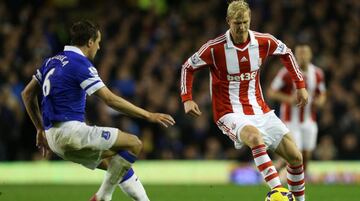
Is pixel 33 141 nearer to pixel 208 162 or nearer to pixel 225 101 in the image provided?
pixel 208 162

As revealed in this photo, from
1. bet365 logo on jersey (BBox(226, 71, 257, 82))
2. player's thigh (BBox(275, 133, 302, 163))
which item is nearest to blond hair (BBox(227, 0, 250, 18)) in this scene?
bet365 logo on jersey (BBox(226, 71, 257, 82))

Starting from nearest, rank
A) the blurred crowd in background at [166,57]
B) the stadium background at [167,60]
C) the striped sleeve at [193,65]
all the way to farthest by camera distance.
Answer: the striped sleeve at [193,65] < the stadium background at [167,60] < the blurred crowd in background at [166,57]

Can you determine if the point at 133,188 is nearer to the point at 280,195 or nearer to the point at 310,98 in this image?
the point at 280,195

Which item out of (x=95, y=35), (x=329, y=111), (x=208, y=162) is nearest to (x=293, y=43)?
(x=329, y=111)

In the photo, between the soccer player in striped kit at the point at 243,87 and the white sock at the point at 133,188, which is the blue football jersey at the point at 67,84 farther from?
the soccer player in striped kit at the point at 243,87

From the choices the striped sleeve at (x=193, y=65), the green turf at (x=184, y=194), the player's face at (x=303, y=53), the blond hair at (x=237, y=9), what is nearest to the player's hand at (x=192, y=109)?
the striped sleeve at (x=193, y=65)

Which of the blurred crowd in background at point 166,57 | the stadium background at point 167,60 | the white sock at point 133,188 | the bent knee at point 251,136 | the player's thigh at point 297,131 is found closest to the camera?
the white sock at point 133,188

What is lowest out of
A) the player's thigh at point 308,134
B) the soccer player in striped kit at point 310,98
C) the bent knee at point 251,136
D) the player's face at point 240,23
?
the player's thigh at point 308,134

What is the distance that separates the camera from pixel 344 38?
19391 mm

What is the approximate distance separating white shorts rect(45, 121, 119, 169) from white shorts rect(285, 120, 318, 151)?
5.93 meters

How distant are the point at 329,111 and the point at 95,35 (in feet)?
33.6

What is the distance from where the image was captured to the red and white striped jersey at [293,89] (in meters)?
13.0

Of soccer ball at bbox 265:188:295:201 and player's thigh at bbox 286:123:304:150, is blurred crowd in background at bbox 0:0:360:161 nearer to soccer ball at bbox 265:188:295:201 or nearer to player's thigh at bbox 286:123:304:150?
player's thigh at bbox 286:123:304:150

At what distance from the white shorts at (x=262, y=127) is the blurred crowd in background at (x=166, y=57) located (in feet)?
25.2
